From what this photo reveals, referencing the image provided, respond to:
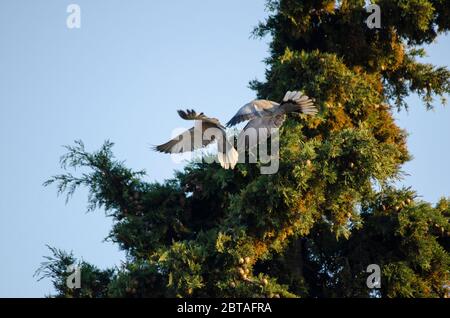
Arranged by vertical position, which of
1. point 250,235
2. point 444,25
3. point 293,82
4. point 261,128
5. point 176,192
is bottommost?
point 250,235

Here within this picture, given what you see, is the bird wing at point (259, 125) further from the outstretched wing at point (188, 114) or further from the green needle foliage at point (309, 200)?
the outstretched wing at point (188, 114)

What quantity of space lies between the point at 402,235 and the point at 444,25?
179 inches

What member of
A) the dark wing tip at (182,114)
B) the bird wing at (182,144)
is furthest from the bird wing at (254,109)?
the dark wing tip at (182,114)

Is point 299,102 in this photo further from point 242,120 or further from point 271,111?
point 242,120

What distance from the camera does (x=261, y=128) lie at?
931 cm

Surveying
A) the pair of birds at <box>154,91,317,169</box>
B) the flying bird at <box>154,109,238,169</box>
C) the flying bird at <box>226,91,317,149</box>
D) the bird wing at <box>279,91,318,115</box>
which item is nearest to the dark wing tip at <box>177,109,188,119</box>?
the flying bird at <box>154,109,238,169</box>

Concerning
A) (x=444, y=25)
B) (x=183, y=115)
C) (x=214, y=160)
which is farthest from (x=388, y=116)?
(x=183, y=115)

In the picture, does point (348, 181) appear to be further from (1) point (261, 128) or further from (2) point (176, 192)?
(2) point (176, 192)

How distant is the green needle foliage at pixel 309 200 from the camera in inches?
324

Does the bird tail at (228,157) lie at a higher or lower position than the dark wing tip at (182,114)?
lower

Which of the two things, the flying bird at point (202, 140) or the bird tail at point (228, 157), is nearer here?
the flying bird at point (202, 140)

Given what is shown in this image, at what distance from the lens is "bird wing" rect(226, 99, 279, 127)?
9445 mm

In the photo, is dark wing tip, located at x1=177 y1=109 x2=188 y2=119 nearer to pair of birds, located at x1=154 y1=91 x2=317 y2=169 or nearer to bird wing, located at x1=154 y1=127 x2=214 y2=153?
pair of birds, located at x1=154 y1=91 x2=317 y2=169
